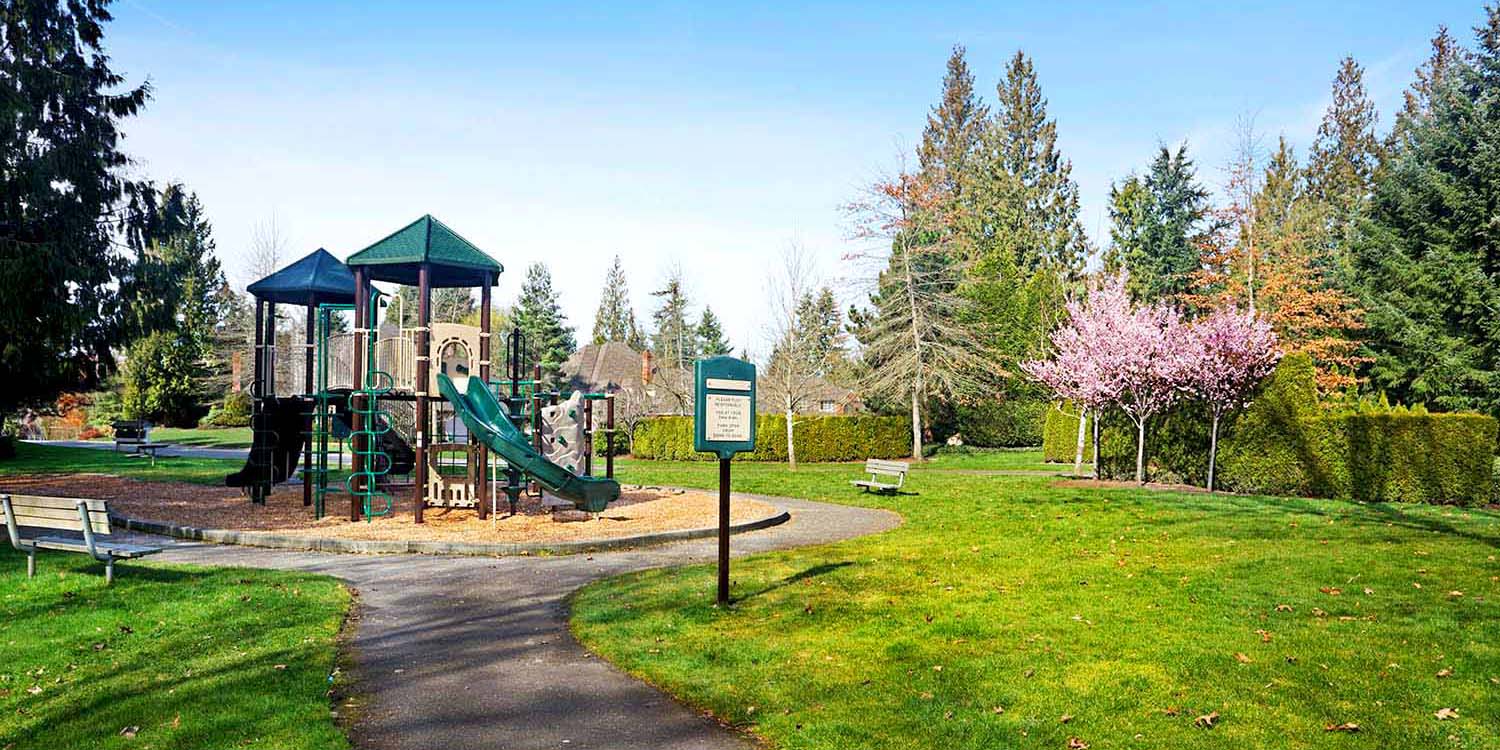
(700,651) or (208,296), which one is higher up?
(208,296)

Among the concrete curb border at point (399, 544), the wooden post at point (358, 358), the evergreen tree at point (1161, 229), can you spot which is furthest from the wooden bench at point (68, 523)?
the evergreen tree at point (1161, 229)

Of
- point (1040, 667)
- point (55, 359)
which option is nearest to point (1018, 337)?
point (55, 359)

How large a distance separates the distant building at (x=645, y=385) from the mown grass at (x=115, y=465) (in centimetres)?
1673

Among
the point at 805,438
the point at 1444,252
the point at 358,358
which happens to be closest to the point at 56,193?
the point at 358,358

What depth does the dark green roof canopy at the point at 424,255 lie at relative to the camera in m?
15.7

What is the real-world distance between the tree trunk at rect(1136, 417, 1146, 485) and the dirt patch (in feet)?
35.3

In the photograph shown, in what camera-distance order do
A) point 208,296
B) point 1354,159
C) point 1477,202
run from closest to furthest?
1. point 1477,202
2. point 1354,159
3. point 208,296

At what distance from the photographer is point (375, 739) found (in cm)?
535

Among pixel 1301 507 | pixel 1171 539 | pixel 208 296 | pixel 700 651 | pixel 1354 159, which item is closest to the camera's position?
pixel 700 651

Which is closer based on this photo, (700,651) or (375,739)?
(375,739)

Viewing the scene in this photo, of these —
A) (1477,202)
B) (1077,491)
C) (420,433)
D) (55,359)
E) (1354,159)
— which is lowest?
(1077,491)

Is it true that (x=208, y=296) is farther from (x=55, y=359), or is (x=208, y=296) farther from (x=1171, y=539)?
(x=1171, y=539)

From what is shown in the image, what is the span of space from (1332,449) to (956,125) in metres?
51.5

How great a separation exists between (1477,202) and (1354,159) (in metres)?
27.1
